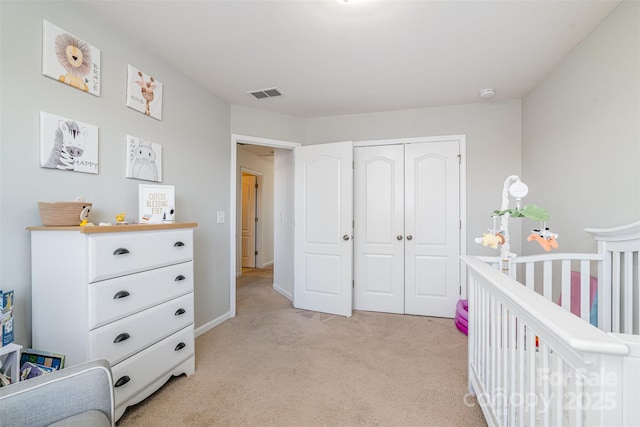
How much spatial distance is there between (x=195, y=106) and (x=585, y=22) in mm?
2985

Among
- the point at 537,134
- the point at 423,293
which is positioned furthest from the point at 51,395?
the point at 537,134

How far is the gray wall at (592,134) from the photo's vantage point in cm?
163

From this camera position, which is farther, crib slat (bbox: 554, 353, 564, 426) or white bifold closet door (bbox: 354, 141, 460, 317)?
white bifold closet door (bbox: 354, 141, 460, 317)

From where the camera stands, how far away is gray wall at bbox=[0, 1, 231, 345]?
1.38m

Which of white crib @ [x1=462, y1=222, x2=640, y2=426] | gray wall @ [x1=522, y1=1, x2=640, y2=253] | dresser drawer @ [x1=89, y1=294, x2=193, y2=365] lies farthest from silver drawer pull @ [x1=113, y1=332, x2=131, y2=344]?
gray wall @ [x1=522, y1=1, x2=640, y2=253]

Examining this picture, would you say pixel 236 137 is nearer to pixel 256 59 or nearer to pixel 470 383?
pixel 256 59

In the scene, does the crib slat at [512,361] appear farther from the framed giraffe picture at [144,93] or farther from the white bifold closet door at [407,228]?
the framed giraffe picture at [144,93]

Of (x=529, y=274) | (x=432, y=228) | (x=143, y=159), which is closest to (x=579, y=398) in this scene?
(x=529, y=274)

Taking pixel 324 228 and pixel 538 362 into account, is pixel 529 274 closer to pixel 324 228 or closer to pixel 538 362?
pixel 538 362

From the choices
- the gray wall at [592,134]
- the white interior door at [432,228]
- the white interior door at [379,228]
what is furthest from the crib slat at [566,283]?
the white interior door at [379,228]

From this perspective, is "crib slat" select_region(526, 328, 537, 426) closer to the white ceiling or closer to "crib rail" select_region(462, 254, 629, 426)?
"crib rail" select_region(462, 254, 629, 426)

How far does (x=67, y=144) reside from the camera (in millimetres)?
1601

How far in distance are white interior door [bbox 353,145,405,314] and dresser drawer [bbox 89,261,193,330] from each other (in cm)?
206

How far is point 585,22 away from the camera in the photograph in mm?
1823
